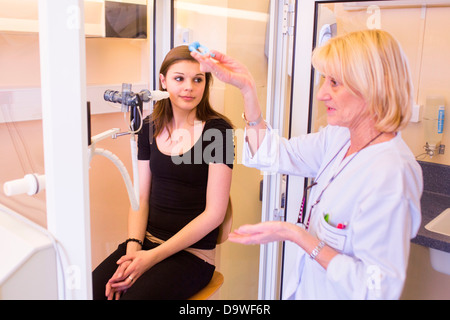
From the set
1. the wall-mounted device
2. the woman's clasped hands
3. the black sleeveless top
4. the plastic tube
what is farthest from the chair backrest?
the wall-mounted device

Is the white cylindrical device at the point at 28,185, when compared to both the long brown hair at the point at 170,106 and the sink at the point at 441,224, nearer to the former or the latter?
the long brown hair at the point at 170,106

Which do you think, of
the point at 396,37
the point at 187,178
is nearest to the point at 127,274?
the point at 187,178

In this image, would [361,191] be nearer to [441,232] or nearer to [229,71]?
[229,71]

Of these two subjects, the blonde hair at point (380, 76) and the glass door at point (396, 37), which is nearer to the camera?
the blonde hair at point (380, 76)

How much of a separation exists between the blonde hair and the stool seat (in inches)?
33.8

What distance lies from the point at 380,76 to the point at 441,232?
832 mm

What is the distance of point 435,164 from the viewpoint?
1.68m

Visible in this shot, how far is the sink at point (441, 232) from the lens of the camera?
1.65 metres

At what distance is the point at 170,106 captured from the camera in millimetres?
1829

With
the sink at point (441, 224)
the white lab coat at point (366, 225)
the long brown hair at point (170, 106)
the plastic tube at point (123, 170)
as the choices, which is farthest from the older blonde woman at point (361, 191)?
the sink at point (441, 224)

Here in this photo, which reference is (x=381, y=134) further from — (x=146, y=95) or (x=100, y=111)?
(x=100, y=111)

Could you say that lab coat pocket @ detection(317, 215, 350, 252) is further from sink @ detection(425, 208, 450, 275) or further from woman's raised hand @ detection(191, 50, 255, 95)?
sink @ detection(425, 208, 450, 275)

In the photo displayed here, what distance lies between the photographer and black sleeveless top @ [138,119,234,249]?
1.70 metres

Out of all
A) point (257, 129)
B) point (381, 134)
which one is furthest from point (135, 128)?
point (381, 134)
